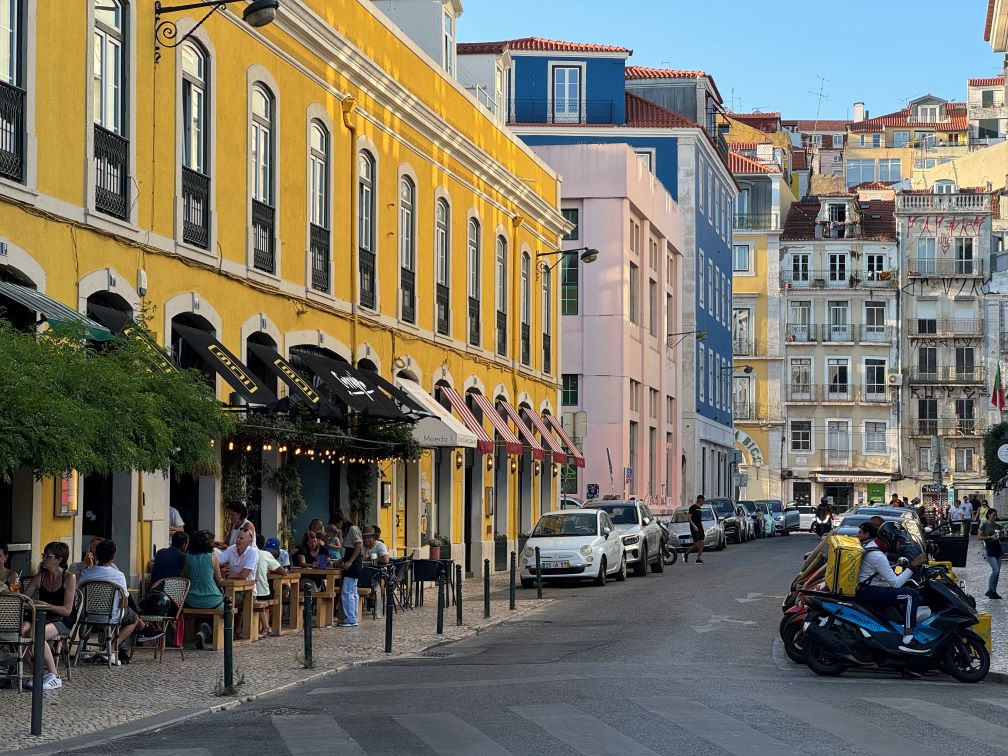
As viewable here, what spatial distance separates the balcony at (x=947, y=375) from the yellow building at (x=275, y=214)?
63.2 meters

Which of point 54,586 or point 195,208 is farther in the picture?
point 195,208

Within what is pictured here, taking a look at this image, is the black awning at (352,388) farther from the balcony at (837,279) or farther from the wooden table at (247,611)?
the balcony at (837,279)

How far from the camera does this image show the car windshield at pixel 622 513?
36.7 meters

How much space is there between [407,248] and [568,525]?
6154mm

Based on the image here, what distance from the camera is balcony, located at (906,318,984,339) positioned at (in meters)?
99.9

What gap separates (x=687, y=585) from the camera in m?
32.2

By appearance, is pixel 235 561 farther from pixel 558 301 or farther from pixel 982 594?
pixel 558 301

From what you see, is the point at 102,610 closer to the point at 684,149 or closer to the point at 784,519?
the point at 684,149

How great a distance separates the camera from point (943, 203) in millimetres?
99438

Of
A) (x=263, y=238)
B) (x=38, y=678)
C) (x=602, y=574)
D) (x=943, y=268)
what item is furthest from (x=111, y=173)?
(x=943, y=268)

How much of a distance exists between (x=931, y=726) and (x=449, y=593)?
687 inches

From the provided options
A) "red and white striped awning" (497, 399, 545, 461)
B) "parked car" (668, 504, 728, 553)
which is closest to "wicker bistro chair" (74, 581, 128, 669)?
"red and white striped awning" (497, 399, 545, 461)

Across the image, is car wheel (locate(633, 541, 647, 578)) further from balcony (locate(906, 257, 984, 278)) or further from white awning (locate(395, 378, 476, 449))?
balcony (locate(906, 257, 984, 278))

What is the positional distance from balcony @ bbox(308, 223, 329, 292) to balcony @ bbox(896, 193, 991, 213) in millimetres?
76979
